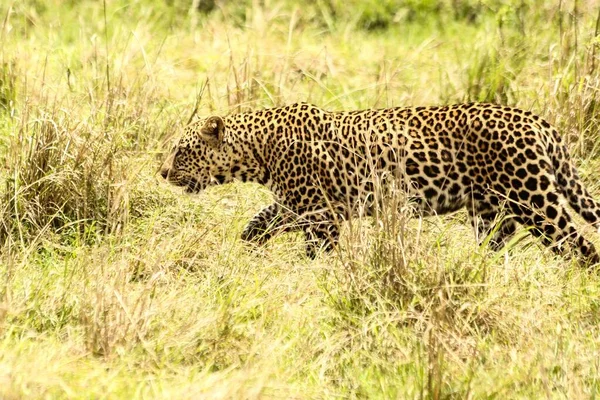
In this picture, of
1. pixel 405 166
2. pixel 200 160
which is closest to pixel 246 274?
pixel 405 166

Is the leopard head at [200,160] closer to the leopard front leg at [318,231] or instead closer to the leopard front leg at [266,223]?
the leopard front leg at [266,223]

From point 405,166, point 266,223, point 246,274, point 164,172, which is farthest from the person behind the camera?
point 164,172

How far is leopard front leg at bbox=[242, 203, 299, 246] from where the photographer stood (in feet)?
22.1

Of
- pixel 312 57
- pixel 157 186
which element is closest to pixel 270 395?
pixel 157 186

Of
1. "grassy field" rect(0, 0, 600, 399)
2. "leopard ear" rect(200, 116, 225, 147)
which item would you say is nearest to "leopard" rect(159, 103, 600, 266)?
"leopard ear" rect(200, 116, 225, 147)

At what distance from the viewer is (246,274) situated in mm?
5957

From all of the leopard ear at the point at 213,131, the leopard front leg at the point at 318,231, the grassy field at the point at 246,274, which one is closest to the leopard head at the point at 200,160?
the leopard ear at the point at 213,131

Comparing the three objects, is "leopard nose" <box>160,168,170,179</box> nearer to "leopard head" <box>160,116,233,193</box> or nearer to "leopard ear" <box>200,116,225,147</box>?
"leopard head" <box>160,116,233,193</box>

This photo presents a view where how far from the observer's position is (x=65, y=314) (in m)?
5.29

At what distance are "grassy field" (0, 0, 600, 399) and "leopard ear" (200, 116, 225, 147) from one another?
1.08ft

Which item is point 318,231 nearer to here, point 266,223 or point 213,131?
point 266,223

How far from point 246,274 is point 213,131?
1.35m

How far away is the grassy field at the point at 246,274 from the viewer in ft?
15.8

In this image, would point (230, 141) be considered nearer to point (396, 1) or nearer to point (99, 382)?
point (99, 382)
